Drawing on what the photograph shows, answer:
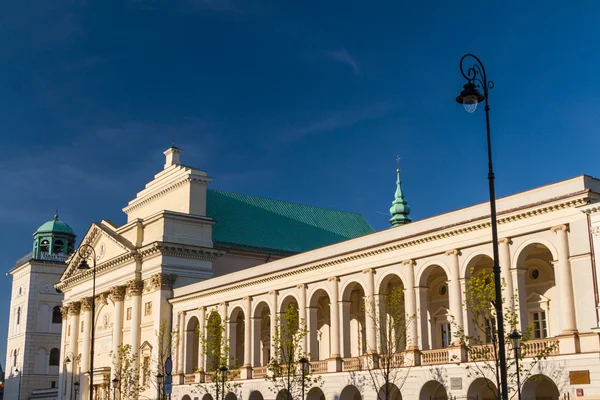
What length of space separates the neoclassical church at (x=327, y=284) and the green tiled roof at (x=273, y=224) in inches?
6.0

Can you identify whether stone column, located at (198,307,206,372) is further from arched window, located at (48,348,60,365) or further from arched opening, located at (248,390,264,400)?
arched window, located at (48,348,60,365)

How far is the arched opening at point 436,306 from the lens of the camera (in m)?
41.5

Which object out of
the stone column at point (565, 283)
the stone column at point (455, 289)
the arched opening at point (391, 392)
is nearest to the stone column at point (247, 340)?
the arched opening at point (391, 392)

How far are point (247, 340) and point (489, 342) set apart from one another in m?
20.0

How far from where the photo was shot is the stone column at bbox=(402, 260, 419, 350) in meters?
41.4

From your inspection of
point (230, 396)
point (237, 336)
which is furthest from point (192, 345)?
point (230, 396)

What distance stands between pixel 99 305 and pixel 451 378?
4518cm

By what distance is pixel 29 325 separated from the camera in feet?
338

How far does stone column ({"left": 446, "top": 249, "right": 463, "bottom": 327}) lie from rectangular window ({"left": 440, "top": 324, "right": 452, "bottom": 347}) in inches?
154

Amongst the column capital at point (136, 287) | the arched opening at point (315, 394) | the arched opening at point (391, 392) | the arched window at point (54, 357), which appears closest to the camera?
the arched opening at point (391, 392)

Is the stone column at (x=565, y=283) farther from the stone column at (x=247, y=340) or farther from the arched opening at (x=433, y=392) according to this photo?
the stone column at (x=247, y=340)

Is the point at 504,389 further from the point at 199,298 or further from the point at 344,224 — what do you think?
the point at 344,224

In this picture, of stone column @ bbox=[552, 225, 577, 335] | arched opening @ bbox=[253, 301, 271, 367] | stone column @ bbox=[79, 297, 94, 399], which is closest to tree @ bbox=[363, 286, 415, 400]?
stone column @ bbox=[552, 225, 577, 335]

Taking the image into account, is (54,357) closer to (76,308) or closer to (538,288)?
(76,308)
